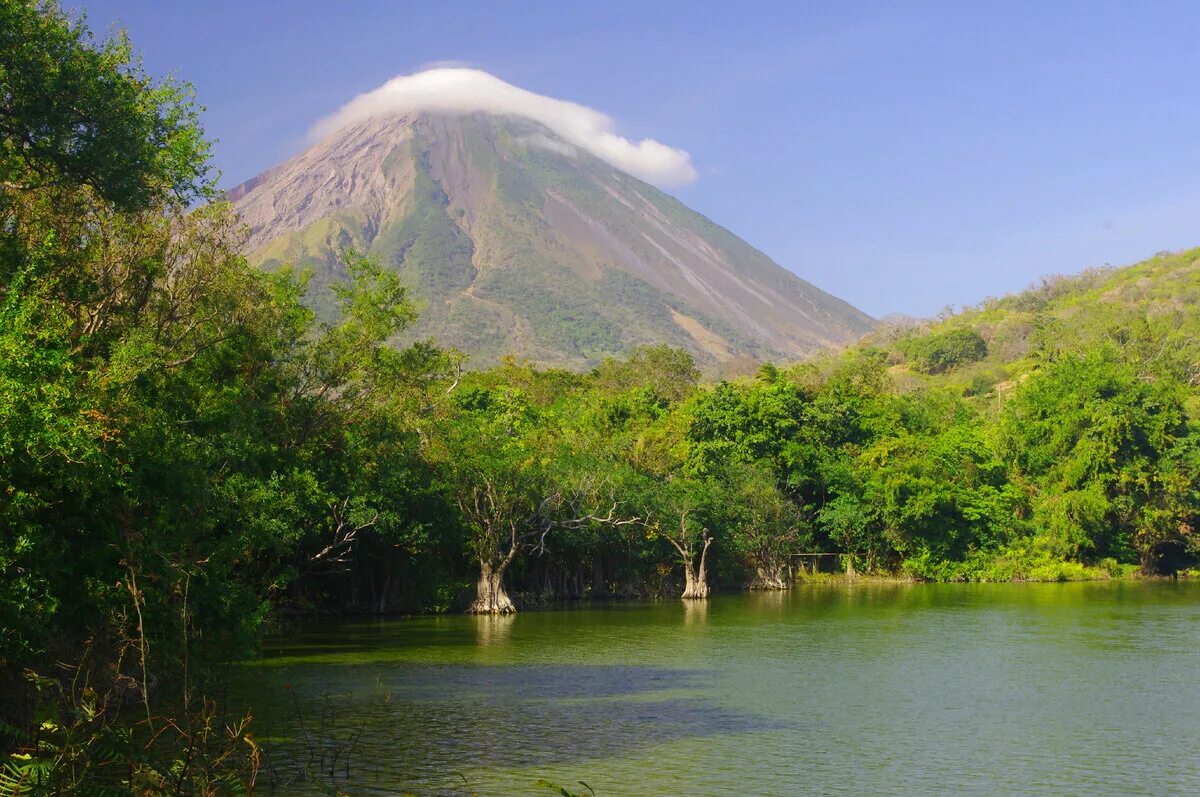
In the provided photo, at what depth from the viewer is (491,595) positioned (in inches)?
1563

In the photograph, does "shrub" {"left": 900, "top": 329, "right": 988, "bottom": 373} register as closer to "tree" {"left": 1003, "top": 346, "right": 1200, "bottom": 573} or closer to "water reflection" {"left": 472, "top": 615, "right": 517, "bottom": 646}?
"tree" {"left": 1003, "top": 346, "right": 1200, "bottom": 573}

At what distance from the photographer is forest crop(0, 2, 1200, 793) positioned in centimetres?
1336

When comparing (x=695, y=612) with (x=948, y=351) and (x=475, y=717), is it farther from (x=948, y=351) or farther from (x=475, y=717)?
(x=948, y=351)

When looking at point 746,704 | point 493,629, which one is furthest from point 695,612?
point 746,704

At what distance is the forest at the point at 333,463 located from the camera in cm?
1336

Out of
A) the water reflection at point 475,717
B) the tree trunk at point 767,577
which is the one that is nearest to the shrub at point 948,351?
the tree trunk at point 767,577

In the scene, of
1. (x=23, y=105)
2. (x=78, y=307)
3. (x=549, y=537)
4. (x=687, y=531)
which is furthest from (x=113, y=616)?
(x=687, y=531)

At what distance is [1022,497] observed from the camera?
2327 inches

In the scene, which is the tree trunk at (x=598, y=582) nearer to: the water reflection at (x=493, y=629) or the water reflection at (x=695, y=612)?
the water reflection at (x=695, y=612)

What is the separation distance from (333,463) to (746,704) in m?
16.0

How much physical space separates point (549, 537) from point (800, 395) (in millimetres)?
22642

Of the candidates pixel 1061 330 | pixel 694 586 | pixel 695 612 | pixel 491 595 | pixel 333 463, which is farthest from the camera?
pixel 1061 330

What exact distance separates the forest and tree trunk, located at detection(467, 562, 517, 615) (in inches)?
3.7

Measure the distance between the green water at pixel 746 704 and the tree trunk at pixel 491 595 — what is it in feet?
5.88
